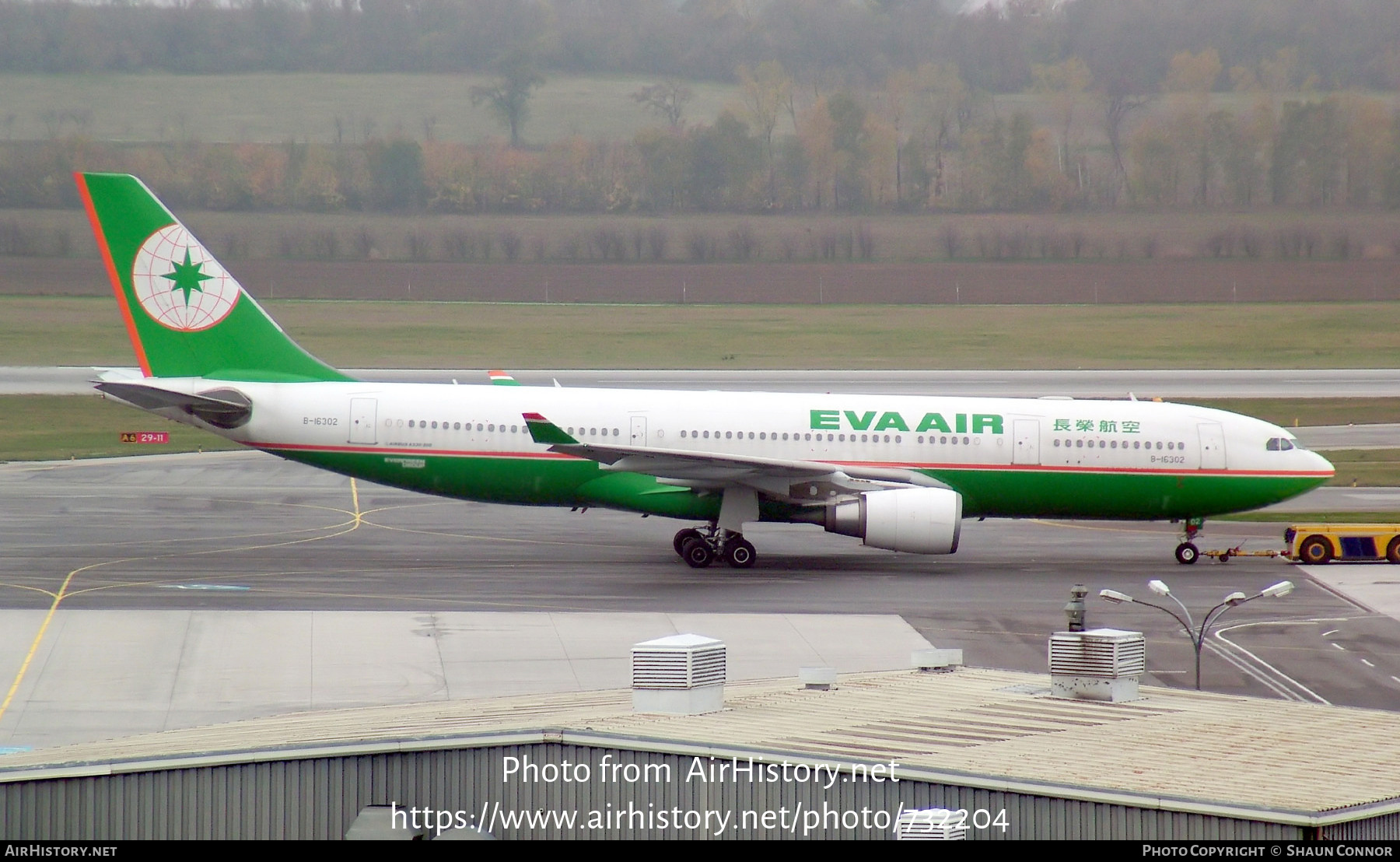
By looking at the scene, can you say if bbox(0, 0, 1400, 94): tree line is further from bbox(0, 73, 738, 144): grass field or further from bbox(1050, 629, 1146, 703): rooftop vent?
bbox(1050, 629, 1146, 703): rooftop vent

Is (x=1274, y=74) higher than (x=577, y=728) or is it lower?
higher

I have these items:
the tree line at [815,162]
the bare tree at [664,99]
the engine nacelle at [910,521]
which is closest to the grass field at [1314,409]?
the engine nacelle at [910,521]

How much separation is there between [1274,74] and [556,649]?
12176 cm

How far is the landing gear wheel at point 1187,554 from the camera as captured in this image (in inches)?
1475

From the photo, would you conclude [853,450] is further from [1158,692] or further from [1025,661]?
[1158,692]

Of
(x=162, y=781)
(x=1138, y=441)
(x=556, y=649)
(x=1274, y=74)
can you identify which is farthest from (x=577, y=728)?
(x=1274, y=74)

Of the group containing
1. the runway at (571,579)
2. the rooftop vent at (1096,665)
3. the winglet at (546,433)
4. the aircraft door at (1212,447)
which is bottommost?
the runway at (571,579)

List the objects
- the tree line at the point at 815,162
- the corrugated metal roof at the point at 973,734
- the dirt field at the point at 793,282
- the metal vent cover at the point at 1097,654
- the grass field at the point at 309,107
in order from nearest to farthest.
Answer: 1. the corrugated metal roof at the point at 973,734
2. the metal vent cover at the point at 1097,654
3. the dirt field at the point at 793,282
4. the tree line at the point at 815,162
5. the grass field at the point at 309,107

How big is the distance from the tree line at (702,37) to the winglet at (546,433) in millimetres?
110617

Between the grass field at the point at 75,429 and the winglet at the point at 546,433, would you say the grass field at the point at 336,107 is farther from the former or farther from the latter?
the winglet at the point at 546,433

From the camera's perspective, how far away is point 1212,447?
37.1 metres

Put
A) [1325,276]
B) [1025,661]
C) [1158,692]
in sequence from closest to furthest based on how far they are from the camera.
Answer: [1158,692]
[1025,661]
[1325,276]

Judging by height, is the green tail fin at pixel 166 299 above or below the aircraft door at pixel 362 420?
above

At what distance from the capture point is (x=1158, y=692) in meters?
18.8
